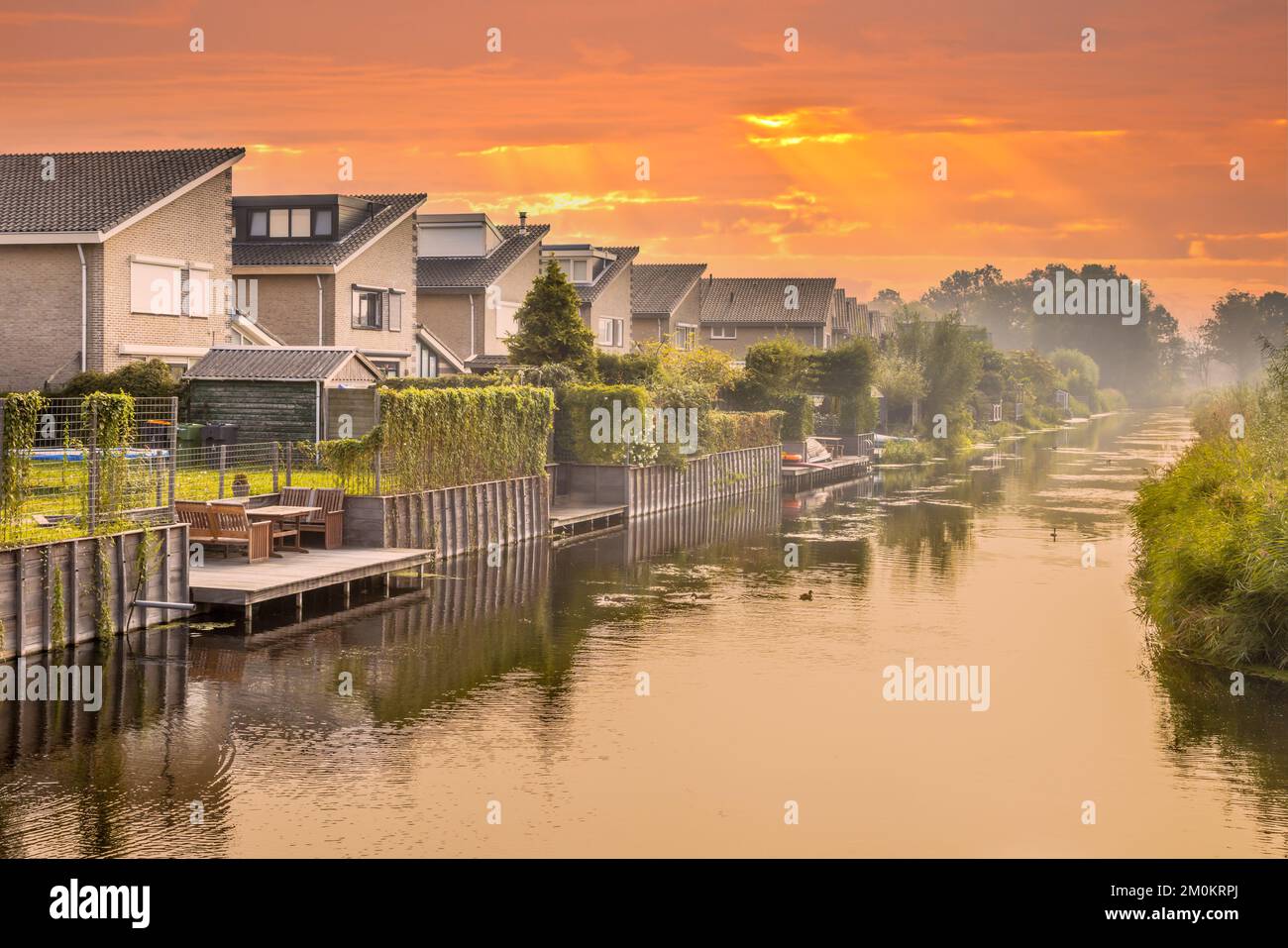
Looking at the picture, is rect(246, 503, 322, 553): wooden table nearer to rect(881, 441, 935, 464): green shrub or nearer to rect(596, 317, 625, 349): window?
rect(596, 317, 625, 349): window

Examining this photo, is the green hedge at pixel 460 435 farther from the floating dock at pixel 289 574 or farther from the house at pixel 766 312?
the house at pixel 766 312

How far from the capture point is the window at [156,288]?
4247cm

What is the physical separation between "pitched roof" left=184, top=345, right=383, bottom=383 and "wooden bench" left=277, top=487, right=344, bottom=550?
905 centimetres

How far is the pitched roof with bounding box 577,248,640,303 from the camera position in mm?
72500

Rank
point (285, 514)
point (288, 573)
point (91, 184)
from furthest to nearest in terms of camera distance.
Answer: point (91, 184), point (285, 514), point (288, 573)

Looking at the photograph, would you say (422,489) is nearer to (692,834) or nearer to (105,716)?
(105,716)

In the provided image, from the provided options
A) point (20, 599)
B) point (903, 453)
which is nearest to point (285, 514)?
point (20, 599)

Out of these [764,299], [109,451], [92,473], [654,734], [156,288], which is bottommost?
[654,734]

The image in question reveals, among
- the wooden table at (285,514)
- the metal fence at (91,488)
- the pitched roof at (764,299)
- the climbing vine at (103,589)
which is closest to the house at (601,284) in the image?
the pitched roof at (764,299)

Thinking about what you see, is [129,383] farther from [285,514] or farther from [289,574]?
[289,574]

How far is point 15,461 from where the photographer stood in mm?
20609

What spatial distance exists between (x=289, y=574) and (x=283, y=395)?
1391cm

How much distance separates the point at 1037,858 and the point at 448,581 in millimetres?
17825

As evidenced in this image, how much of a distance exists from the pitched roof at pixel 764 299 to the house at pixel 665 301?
579cm
